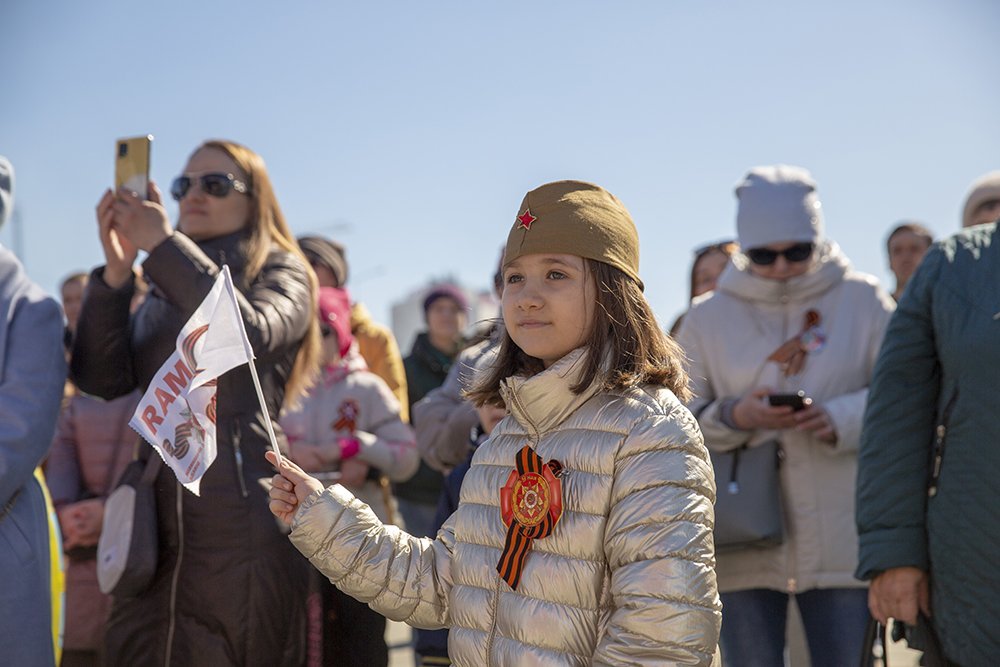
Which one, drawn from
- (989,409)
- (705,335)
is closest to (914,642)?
(989,409)

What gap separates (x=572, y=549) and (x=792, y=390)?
213 centimetres

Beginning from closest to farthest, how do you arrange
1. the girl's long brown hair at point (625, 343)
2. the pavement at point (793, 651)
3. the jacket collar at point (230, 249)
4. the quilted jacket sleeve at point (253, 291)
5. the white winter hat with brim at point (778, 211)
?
the girl's long brown hair at point (625, 343) < the quilted jacket sleeve at point (253, 291) < the jacket collar at point (230, 249) < the white winter hat with brim at point (778, 211) < the pavement at point (793, 651)

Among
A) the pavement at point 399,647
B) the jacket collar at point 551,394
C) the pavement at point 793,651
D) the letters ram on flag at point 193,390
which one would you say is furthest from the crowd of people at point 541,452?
the pavement at point 399,647

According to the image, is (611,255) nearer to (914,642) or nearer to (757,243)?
(914,642)

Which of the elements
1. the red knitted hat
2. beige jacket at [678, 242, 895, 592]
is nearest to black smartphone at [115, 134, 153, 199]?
the red knitted hat

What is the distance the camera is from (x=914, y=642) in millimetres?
3516

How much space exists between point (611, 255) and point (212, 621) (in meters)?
1.79

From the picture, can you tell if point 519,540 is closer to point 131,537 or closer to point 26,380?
point 131,537

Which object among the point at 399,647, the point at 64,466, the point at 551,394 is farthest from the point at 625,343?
the point at 399,647

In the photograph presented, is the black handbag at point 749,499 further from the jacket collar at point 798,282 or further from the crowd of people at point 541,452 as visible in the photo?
the jacket collar at point 798,282

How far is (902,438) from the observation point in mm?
3553

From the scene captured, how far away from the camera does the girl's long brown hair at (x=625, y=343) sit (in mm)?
2693

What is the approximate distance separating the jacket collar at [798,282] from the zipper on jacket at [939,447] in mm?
1150

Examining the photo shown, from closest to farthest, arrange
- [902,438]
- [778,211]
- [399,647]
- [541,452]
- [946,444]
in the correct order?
[541,452], [946,444], [902,438], [778,211], [399,647]
